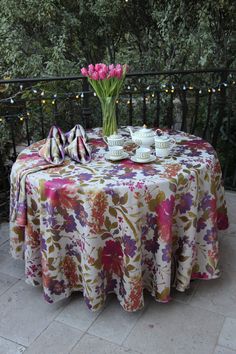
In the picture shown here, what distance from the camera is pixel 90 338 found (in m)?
1.55

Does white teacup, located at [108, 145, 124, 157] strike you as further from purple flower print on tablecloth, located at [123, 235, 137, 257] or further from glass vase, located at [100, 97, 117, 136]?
purple flower print on tablecloth, located at [123, 235, 137, 257]

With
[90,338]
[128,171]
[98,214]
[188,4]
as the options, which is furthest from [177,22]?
[90,338]

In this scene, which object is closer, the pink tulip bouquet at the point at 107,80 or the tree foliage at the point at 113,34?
the pink tulip bouquet at the point at 107,80

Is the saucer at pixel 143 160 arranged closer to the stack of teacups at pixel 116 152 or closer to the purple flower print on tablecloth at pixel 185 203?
the stack of teacups at pixel 116 152

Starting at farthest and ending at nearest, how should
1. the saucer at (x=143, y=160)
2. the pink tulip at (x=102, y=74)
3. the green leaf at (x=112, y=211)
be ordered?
the pink tulip at (x=102, y=74), the saucer at (x=143, y=160), the green leaf at (x=112, y=211)

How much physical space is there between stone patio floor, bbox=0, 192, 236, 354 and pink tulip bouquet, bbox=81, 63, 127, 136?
3.44ft

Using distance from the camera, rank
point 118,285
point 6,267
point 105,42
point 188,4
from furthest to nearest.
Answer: point 105,42 → point 188,4 → point 6,267 → point 118,285

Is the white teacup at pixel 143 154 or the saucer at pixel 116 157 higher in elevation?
the white teacup at pixel 143 154

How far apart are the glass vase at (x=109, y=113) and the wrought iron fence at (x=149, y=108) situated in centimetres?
66

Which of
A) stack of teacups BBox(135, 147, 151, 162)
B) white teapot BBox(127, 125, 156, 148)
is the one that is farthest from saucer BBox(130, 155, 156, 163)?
white teapot BBox(127, 125, 156, 148)

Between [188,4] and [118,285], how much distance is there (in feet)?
9.89

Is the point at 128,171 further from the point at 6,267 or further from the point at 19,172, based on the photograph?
the point at 6,267

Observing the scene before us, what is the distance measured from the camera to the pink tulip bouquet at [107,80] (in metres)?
1.78

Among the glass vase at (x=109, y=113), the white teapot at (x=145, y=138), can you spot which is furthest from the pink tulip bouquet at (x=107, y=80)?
the white teapot at (x=145, y=138)
